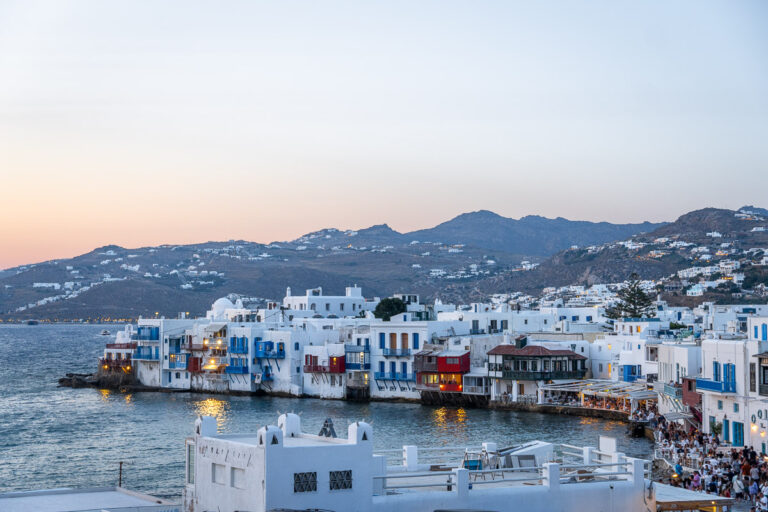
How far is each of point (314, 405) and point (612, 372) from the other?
717 inches

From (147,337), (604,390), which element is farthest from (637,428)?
(147,337)

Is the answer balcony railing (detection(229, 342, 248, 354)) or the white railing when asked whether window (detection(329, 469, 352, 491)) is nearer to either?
the white railing

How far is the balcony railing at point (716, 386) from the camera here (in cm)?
3728

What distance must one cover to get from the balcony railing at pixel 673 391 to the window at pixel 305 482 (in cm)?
3306

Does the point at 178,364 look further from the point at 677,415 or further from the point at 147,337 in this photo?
the point at 677,415

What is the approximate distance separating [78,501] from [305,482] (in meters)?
6.53

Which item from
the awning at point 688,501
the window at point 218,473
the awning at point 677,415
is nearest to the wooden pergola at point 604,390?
the awning at point 677,415

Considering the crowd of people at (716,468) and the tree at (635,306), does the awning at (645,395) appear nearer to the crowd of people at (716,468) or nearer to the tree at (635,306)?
the crowd of people at (716,468)

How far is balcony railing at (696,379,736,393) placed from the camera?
37.3 metres

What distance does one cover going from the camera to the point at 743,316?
7012 cm

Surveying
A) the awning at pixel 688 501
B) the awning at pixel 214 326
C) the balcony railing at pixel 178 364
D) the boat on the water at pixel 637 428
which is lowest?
the boat on the water at pixel 637 428

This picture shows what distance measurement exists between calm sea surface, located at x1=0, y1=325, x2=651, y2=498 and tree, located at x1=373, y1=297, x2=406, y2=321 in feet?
65.8

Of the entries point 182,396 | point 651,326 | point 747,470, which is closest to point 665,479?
point 747,470

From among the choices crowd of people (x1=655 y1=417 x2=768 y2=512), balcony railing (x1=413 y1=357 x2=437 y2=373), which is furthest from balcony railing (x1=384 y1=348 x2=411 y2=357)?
crowd of people (x1=655 y1=417 x2=768 y2=512)
